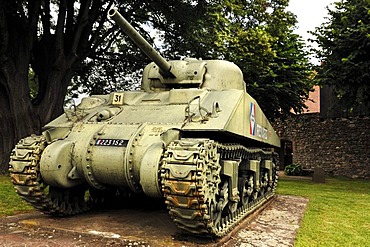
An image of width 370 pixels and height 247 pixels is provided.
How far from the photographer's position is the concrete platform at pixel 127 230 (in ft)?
19.1

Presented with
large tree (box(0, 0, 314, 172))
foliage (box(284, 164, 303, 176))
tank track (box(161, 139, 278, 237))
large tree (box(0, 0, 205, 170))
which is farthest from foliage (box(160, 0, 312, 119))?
tank track (box(161, 139, 278, 237))

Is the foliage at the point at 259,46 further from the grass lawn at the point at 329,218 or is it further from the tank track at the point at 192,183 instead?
the tank track at the point at 192,183

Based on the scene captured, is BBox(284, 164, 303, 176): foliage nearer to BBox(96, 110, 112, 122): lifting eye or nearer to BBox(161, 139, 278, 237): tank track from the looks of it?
BBox(96, 110, 112, 122): lifting eye

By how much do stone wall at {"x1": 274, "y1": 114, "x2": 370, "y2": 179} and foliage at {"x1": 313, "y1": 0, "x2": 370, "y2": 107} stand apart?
315 inches

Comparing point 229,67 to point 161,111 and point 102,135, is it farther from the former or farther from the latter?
point 102,135

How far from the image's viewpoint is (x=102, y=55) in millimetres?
18984

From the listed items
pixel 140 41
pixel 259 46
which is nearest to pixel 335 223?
pixel 140 41

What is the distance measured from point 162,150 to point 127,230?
65.8 inches

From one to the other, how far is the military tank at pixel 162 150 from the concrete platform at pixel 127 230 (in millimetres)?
249

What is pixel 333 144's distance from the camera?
82.0 ft

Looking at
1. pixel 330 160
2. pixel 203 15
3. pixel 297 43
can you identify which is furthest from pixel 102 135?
pixel 330 160

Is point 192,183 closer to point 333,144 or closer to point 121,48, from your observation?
point 121,48

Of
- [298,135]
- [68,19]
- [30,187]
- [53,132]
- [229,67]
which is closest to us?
[30,187]

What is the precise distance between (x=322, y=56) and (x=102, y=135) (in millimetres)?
12652
